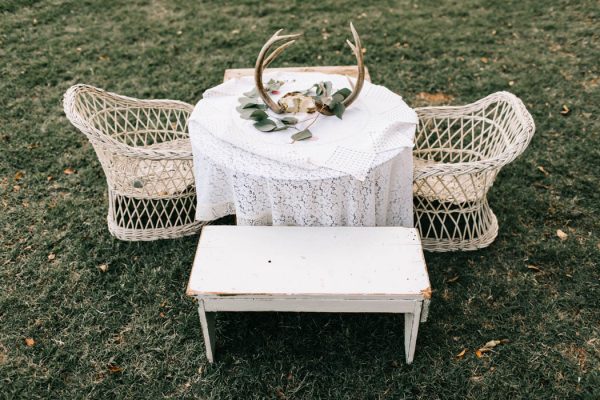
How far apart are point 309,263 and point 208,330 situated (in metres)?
0.64

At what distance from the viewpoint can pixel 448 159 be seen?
13.0 ft

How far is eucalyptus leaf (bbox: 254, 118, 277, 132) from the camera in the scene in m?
2.82

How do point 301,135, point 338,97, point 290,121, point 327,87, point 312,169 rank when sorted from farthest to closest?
point 327,87 → point 338,97 → point 290,121 → point 301,135 → point 312,169

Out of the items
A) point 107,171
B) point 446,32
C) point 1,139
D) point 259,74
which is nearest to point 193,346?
point 107,171

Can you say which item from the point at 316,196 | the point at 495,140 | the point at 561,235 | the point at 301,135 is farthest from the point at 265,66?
the point at 561,235

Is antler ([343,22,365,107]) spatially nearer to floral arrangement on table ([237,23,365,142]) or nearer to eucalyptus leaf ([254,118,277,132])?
floral arrangement on table ([237,23,365,142])

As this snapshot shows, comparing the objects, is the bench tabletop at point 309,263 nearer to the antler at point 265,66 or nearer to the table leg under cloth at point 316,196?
the table leg under cloth at point 316,196

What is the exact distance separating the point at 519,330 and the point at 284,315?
1339 millimetres

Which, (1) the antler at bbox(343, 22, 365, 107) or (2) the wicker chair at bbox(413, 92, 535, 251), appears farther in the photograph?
(2) the wicker chair at bbox(413, 92, 535, 251)

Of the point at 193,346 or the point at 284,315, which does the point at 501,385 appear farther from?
the point at 193,346

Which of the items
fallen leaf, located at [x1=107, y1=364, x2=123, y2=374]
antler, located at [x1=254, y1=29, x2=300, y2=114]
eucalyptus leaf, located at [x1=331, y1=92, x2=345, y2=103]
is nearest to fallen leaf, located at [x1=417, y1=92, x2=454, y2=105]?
eucalyptus leaf, located at [x1=331, y1=92, x2=345, y2=103]

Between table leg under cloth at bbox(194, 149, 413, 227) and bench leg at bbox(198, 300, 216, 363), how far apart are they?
1.85 feet

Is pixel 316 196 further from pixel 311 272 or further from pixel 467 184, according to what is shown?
pixel 467 184

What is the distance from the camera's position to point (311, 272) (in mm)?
2541
